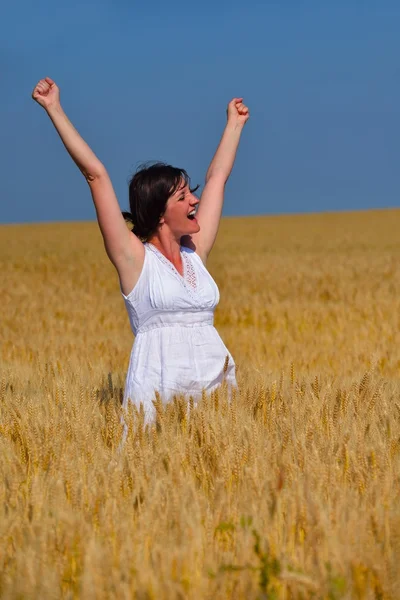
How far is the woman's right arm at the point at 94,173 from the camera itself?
322cm

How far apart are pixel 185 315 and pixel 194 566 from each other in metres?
1.74

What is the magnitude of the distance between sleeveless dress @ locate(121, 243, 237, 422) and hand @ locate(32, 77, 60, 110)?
2.30 feet

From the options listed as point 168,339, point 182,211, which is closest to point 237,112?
point 182,211

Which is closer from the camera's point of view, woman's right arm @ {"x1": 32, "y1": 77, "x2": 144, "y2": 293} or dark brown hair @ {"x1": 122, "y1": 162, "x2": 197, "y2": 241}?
woman's right arm @ {"x1": 32, "y1": 77, "x2": 144, "y2": 293}

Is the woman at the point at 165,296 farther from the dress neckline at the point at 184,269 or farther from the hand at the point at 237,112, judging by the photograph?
the hand at the point at 237,112

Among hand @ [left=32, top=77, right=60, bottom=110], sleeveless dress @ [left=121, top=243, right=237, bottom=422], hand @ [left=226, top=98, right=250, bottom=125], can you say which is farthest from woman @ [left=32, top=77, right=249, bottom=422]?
hand @ [left=226, top=98, right=250, bottom=125]

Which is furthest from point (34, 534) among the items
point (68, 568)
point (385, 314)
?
point (385, 314)

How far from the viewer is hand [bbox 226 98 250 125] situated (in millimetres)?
4066

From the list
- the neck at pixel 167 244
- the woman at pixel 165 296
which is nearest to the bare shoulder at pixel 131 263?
the woman at pixel 165 296

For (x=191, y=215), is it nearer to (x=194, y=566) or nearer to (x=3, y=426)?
(x=3, y=426)

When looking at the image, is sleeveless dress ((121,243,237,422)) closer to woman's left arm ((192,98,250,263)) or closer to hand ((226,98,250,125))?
woman's left arm ((192,98,250,263))

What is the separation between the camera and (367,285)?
12195 mm

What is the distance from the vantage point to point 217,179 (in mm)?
3953

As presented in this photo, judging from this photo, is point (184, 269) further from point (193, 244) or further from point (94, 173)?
point (94, 173)
